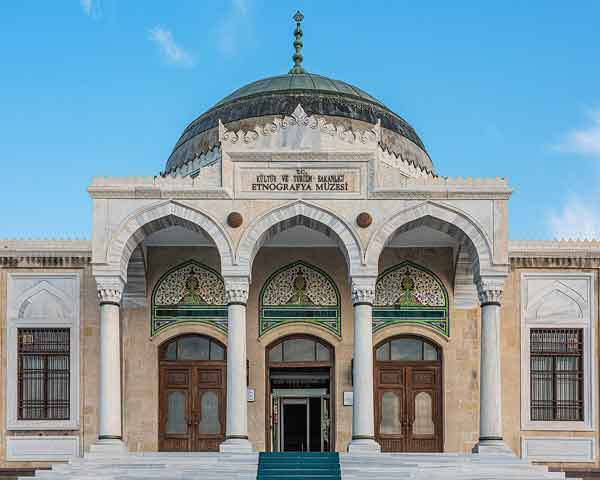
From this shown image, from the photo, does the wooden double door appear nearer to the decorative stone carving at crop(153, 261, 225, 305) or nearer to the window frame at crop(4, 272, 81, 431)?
the decorative stone carving at crop(153, 261, 225, 305)

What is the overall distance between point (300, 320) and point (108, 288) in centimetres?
440

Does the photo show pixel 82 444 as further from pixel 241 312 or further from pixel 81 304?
pixel 241 312

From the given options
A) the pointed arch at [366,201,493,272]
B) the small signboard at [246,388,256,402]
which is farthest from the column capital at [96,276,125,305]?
the pointed arch at [366,201,493,272]

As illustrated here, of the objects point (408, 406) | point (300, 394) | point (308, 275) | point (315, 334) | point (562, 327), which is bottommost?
point (408, 406)

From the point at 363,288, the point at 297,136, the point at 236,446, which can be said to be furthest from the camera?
the point at 297,136

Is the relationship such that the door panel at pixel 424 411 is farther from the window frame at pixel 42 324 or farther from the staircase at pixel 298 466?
the window frame at pixel 42 324

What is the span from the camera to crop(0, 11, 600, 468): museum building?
20719 millimetres

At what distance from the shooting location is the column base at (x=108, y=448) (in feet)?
65.1

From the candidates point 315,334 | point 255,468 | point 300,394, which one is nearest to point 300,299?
point 315,334

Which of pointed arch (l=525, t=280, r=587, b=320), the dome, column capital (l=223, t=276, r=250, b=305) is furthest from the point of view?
the dome

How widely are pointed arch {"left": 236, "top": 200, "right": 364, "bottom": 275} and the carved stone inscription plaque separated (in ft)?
1.16

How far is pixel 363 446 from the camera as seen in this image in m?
19.8

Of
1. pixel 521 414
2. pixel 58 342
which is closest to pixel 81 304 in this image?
pixel 58 342

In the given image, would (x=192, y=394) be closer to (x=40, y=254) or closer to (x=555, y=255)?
(x=40, y=254)
